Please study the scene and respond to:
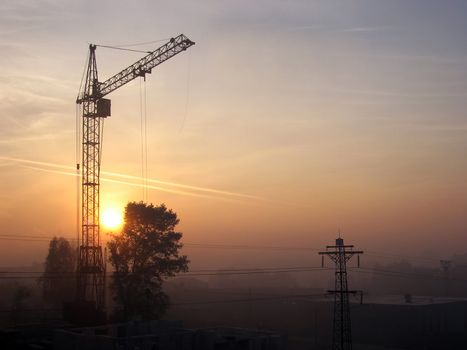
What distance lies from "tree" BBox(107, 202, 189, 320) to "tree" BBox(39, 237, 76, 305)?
21.9 metres

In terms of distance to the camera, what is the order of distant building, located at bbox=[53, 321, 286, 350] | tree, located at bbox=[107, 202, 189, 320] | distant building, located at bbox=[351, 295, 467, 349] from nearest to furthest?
distant building, located at bbox=[53, 321, 286, 350], tree, located at bbox=[107, 202, 189, 320], distant building, located at bbox=[351, 295, 467, 349]

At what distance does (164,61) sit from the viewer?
68312 mm

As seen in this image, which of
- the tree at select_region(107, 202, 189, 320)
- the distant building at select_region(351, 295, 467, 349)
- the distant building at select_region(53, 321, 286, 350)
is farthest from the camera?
the distant building at select_region(351, 295, 467, 349)

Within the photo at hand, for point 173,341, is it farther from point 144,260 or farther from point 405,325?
point 405,325

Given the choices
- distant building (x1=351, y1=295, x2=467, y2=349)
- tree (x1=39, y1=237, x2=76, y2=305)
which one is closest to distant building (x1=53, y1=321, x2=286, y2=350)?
distant building (x1=351, y1=295, x2=467, y2=349)

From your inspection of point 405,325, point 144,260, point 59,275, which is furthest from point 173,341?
point 59,275

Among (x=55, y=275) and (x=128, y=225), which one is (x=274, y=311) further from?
(x=128, y=225)

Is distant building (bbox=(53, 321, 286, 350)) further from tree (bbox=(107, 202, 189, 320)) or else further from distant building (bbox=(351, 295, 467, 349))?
distant building (bbox=(351, 295, 467, 349))

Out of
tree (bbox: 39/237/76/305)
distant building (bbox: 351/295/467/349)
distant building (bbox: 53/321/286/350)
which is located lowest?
distant building (bbox: 351/295/467/349)

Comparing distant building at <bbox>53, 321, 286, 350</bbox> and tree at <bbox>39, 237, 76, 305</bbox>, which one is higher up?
tree at <bbox>39, 237, 76, 305</bbox>

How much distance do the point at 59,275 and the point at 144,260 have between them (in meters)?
26.3

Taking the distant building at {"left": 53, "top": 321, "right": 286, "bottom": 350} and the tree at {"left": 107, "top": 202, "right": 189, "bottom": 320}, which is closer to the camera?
the distant building at {"left": 53, "top": 321, "right": 286, "bottom": 350}

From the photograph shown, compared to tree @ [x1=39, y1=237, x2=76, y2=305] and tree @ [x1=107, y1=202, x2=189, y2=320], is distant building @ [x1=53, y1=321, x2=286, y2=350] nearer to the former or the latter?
tree @ [x1=107, y1=202, x2=189, y2=320]

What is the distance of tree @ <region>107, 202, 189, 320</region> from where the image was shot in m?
50.3
